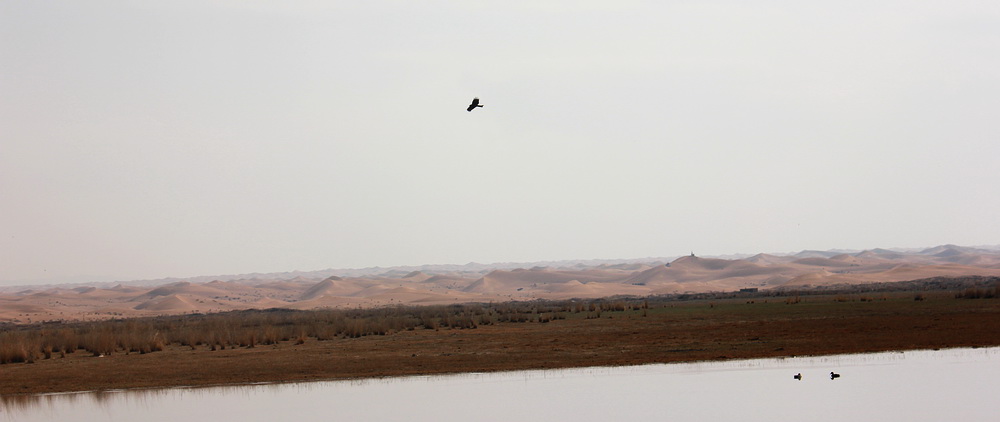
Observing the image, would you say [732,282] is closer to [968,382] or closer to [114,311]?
[114,311]

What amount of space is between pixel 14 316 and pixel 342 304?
85.6 feet

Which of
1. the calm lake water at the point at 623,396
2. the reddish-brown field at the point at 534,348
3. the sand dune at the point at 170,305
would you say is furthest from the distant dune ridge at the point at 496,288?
the calm lake water at the point at 623,396

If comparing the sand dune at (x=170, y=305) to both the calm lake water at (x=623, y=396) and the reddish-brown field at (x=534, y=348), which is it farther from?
the calm lake water at (x=623, y=396)

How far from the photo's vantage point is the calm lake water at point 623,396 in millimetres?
19312

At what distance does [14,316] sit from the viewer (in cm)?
8306

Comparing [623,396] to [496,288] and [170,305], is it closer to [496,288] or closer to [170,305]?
[170,305]

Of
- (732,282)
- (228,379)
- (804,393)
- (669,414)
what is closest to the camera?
(669,414)

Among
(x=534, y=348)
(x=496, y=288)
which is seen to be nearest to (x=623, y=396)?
(x=534, y=348)

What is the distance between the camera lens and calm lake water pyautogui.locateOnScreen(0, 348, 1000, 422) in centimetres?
1931

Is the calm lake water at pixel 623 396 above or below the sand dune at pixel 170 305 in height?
below

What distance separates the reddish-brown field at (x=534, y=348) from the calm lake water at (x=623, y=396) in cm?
183

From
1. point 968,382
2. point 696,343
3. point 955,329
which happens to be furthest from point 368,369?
point 955,329

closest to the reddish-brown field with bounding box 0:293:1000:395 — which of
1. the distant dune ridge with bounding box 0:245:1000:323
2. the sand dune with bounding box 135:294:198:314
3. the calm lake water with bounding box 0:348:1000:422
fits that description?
the calm lake water with bounding box 0:348:1000:422

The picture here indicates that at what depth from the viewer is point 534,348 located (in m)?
33.4
